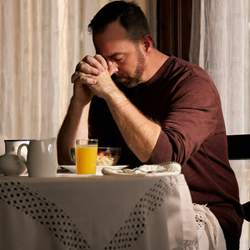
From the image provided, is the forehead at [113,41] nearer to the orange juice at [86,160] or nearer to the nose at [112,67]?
the nose at [112,67]

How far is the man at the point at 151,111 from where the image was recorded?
147 cm

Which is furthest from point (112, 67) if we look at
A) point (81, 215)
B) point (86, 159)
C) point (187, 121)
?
point (81, 215)

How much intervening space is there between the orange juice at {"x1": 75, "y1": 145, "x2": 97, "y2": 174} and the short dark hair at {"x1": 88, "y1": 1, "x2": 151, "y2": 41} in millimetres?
796

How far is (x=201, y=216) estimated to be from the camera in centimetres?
140

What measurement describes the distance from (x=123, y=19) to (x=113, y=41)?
112 millimetres

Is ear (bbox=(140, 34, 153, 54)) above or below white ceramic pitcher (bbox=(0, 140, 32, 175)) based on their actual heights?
above

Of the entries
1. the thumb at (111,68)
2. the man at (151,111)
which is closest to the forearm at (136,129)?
the man at (151,111)

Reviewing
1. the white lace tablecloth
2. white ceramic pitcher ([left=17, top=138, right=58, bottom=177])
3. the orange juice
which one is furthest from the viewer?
the orange juice

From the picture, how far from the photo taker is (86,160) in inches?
47.6

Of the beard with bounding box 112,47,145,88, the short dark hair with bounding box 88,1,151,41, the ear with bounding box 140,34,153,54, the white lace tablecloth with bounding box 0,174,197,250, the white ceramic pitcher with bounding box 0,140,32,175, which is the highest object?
the short dark hair with bounding box 88,1,151,41

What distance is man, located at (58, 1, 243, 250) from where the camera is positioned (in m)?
1.47

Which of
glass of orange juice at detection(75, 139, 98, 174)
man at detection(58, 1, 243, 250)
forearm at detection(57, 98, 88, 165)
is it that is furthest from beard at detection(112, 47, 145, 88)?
glass of orange juice at detection(75, 139, 98, 174)

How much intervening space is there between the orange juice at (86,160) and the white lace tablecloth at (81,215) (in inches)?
8.9

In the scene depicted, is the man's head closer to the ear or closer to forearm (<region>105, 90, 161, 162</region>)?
the ear
